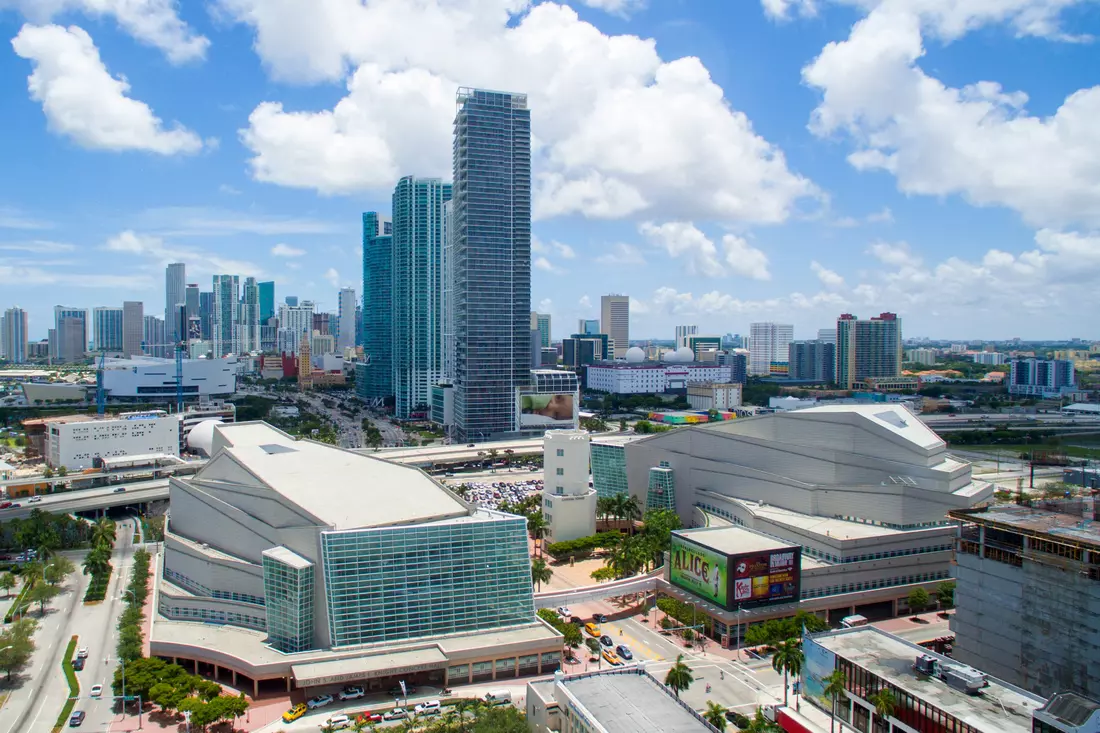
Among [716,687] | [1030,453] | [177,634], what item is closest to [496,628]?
[716,687]

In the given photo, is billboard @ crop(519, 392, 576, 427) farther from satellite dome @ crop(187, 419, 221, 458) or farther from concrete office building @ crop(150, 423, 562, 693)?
concrete office building @ crop(150, 423, 562, 693)

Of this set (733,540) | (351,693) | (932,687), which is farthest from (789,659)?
(351,693)

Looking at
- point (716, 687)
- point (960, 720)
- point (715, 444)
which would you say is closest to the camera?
point (960, 720)

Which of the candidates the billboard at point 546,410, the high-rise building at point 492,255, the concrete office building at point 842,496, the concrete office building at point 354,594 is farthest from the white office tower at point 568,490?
the billboard at point 546,410

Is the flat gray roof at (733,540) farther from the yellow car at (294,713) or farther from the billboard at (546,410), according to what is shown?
the billboard at (546,410)

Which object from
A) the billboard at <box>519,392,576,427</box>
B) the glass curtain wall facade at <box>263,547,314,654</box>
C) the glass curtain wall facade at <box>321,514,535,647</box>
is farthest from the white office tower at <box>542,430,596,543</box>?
the billboard at <box>519,392,576,427</box>

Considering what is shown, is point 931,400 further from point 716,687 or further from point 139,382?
point 139,382
